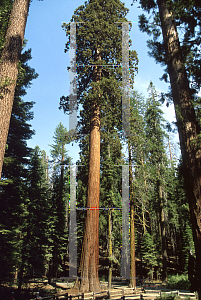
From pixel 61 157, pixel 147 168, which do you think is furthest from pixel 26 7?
pixel 61 157

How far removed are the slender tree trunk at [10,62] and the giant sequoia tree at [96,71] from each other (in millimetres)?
4314

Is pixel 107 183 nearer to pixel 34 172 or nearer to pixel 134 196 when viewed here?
pixel 134 196

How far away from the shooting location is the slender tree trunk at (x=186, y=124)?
4.05 meters

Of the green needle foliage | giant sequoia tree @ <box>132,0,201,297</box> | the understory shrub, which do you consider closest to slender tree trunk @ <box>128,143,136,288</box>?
the understory shrub

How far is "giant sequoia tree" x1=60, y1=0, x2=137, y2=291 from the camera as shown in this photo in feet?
32.1

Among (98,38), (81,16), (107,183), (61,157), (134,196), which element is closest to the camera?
(98,38)

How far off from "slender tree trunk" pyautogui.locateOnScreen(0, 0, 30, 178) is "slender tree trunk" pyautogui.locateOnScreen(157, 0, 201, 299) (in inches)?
161

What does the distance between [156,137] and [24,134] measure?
1358 cm

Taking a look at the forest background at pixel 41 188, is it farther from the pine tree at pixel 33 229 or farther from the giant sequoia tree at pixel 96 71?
the giant sequoia tree at pixel 96 71

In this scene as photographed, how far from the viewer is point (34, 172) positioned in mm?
17891

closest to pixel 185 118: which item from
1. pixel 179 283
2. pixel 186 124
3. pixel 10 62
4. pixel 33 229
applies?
pixel 186 124

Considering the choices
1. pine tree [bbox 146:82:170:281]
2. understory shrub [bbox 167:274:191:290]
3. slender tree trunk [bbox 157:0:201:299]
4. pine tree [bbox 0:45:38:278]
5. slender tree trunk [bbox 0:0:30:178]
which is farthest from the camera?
pine tree [bbox 146:82:170:281]

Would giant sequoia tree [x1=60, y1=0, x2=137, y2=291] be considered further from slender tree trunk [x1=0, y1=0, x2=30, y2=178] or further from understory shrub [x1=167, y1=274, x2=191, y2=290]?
understory shrub [x1=167, y1=274, x2=191, y2=290]

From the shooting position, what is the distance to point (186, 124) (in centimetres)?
462
